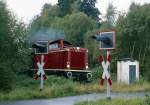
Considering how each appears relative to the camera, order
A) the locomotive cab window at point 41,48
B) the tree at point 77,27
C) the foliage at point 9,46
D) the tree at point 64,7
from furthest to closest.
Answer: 1. the tree at point 64,7
2. the tree at point 77,27
3. the locomotive cab window at point 41,48
4. the foliage at point 9,46

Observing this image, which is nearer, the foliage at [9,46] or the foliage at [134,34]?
the foliage at [9,46]

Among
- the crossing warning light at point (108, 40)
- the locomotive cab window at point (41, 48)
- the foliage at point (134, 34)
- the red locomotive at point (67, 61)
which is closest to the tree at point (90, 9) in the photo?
the foliage at point (134, 34)

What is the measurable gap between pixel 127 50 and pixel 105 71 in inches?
1097

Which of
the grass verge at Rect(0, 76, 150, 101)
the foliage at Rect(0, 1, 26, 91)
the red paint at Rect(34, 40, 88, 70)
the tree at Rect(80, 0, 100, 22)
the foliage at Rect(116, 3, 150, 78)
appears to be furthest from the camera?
the tree at Rect(80, 0, 100, 22)

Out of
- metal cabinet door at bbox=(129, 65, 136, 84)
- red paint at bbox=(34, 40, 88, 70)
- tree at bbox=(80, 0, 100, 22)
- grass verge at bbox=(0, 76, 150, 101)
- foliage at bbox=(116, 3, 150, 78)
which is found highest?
tree at bbox=(80, 0, 100, 22)

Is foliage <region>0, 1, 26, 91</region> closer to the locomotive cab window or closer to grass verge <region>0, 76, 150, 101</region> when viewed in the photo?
grass verge <region>0, 76, 150, 101</region>

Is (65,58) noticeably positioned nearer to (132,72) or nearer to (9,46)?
(132,72)

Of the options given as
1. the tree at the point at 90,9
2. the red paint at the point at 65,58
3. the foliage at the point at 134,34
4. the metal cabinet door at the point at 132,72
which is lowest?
the metal cabinet door at the point at 132,72

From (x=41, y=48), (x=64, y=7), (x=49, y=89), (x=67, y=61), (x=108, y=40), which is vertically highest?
(x=64, y=7)

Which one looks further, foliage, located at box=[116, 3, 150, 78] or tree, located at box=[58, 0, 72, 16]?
tree, located at box=[58, 0, 72, 16]

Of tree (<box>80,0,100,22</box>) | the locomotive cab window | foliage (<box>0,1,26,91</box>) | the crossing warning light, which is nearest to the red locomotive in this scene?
foliage (<box>0,1,26,91</box>)

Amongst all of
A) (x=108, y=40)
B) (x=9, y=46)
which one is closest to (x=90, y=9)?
(x=9, y=46)

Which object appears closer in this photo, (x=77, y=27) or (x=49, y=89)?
(x=49, y=89)

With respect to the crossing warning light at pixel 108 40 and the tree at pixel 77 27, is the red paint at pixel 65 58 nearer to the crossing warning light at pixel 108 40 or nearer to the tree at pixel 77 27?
the crossing warning light at pixel 108 40
